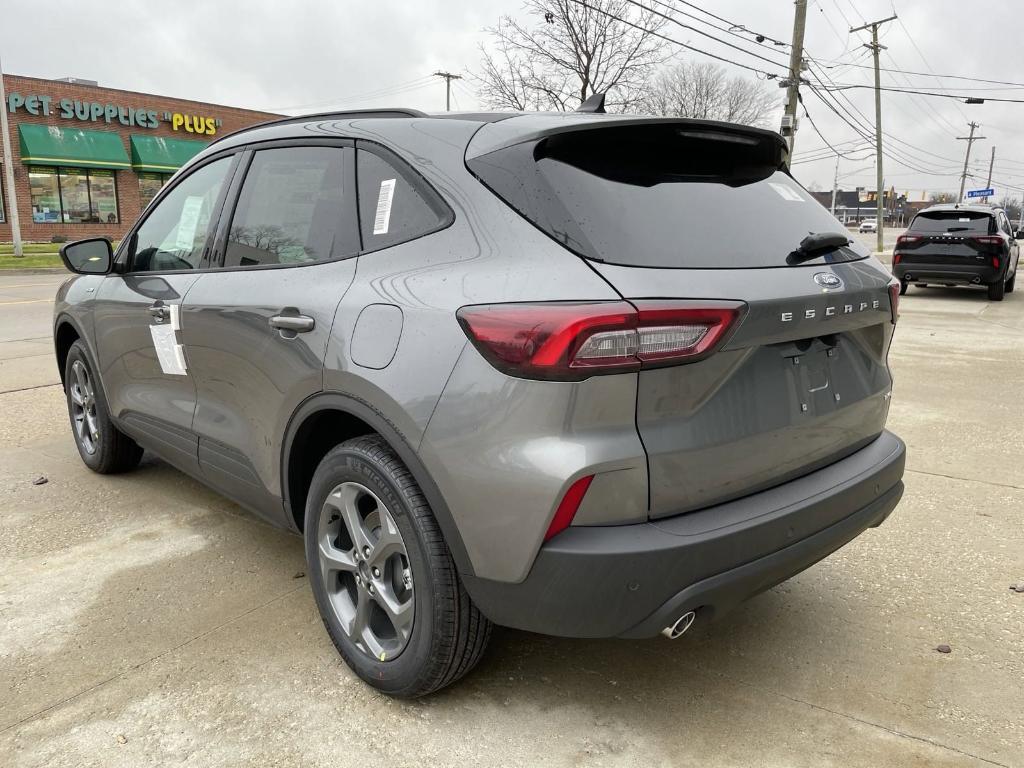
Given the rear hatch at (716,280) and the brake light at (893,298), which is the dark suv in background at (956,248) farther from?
the rear hatch at (716,280)

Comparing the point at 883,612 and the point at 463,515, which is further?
the point at 883,612

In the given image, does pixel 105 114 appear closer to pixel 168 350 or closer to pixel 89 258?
pixel 89 258

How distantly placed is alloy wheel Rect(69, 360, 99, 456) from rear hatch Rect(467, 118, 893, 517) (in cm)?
304

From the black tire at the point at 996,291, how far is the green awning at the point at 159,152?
26481 millimetres

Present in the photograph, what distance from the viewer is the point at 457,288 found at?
211 cm

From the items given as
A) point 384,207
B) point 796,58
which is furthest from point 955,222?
point 384,207

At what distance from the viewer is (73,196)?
2972 cm

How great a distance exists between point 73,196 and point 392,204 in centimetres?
3201

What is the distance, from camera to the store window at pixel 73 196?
94.0ft

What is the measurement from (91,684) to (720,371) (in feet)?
6.92

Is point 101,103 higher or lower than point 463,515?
higher

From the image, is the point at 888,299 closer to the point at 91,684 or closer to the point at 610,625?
the point at 610,625

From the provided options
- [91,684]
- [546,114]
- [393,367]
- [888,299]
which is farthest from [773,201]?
[91,684]

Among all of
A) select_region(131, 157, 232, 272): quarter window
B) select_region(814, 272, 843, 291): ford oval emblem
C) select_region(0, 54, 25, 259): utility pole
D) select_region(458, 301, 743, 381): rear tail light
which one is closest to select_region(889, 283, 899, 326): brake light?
select_region(814, 272, 843, 291): ford oval emblem
